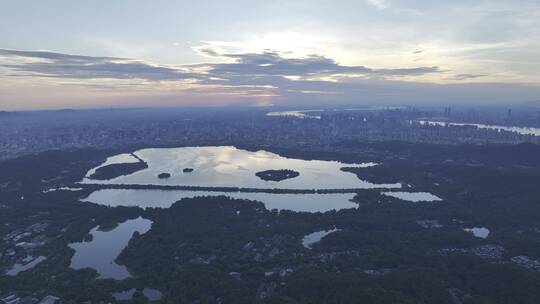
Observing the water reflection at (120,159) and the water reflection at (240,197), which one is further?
the water reflection at (120,159)

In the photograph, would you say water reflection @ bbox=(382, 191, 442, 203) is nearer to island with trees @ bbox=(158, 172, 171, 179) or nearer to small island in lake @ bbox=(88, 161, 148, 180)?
island with trees @ bbox=(158, 172, 171, 179)

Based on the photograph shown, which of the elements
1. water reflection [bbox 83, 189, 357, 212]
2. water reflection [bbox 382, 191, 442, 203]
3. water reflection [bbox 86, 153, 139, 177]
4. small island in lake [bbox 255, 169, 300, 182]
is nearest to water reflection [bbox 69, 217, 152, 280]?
water reflection [bbox 83, 189, 357, 212]

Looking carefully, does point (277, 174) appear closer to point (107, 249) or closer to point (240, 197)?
point (240, 197)

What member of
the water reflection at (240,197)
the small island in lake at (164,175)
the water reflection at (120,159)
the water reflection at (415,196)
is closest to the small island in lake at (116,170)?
the water reflection at (120,159)

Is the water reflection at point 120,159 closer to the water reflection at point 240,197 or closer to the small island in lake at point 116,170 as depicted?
the small island in lake at point 116,170

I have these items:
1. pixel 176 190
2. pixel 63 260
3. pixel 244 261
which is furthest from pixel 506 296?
pixel 176 190

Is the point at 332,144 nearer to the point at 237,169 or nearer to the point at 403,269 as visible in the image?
the point at 237,169

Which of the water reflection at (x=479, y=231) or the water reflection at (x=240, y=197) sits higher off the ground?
the water reflection at (x=479, y=231)
